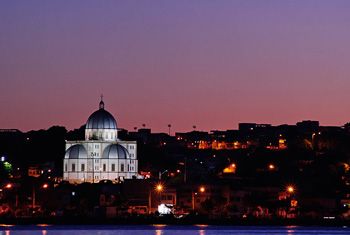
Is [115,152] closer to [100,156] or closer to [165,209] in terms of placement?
[100,156]

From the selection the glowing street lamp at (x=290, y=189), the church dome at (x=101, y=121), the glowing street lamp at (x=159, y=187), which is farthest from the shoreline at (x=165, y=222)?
the church dome at (x=101, y=121)

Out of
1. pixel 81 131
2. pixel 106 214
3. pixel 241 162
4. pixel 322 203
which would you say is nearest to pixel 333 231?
pixel 322 203

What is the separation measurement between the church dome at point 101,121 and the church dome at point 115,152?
10.4ft

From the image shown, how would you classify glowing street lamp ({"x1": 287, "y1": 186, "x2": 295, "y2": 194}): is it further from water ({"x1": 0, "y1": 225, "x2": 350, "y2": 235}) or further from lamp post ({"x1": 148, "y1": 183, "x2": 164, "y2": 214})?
lamp post ({"x1": 148, "y1": 183, "x2": 164, "y2": 214})

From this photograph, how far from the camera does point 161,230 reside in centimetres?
11238

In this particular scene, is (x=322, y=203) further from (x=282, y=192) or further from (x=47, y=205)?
(x=47, y=205)

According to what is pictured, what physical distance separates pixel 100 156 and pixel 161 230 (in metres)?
55.2

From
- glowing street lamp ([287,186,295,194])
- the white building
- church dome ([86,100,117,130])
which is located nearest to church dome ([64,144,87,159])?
the white building

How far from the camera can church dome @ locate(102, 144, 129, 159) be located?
16538cm

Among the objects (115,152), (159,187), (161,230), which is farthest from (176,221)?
(115,152)

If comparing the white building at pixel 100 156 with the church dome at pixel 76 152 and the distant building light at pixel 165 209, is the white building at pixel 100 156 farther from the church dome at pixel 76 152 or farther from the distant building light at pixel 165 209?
the distant building light at pixel 165 209

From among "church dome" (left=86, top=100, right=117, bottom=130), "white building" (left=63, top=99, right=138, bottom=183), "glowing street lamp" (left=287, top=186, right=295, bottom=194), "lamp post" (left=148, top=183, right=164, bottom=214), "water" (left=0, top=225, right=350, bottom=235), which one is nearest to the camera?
"water" (left=0, top=225, right=350, bottom=235)

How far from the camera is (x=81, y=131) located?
195250 mm

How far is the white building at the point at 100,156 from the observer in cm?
16438
